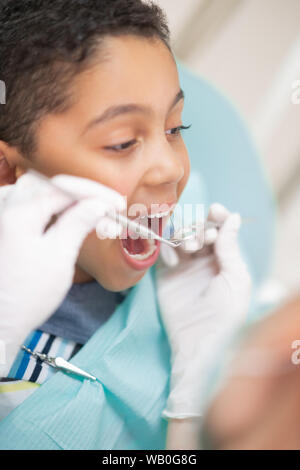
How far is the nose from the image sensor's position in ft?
1.77

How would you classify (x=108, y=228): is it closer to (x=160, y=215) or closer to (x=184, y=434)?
(x=160, y=215)

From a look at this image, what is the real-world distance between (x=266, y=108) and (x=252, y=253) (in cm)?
25

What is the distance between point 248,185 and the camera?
82 centimetres

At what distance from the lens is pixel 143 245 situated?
62 cm

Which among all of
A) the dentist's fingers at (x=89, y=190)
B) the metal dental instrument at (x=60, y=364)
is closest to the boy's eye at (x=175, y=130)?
the dentist's fingers at (x=89, y=190)

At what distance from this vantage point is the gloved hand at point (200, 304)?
623 millimetres

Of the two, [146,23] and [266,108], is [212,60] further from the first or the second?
[146,23]

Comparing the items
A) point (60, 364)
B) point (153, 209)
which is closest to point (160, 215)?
point (153, 209)

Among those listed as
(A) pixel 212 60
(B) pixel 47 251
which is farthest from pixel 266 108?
(B) pixel 47 251

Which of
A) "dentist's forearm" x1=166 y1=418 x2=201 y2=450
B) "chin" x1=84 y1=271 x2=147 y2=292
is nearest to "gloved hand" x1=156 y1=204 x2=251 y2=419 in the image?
"dentist's forearm" x1=166 y1=418 x2=201 y2=450

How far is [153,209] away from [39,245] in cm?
14

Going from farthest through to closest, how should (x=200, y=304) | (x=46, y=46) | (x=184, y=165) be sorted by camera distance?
(x=200, y=304), (x=184, y=165), (x=46, y=46)
